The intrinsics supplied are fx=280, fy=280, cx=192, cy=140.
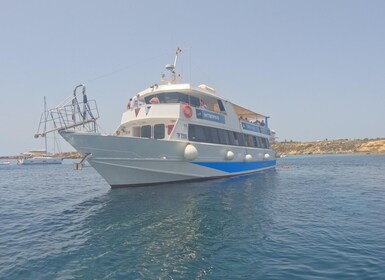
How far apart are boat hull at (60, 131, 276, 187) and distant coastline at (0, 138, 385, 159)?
3924 inches

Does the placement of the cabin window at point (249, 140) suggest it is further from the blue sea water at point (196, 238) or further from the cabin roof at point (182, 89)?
the blue sea water at point (196, 238)

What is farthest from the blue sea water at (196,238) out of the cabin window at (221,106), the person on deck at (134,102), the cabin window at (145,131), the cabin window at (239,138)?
the cabin window at (239,138)

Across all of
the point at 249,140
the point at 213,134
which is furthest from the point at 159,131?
the point at 249,140

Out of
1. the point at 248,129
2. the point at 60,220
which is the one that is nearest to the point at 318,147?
the point at 248,129

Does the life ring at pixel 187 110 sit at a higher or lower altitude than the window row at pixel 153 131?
higher

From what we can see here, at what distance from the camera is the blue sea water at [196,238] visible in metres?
5.84

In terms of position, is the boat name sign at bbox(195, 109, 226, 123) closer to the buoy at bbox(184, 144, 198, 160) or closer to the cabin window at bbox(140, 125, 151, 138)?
the buoy at bbox(184, 144, 198, 160)

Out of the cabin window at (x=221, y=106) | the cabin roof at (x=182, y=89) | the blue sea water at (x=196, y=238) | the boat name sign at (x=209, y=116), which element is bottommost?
the blue sea water at (x=196, y=238)

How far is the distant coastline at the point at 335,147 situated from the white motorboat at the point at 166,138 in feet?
319

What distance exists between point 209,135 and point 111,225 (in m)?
11.7

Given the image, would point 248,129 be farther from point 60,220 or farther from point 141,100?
point 60,220

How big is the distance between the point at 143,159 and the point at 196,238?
8946mm

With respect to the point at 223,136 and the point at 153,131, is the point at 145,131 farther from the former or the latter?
the point at 223,136

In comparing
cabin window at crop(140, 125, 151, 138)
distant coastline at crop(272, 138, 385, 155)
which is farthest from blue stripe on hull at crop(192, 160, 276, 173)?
distant coastline at crop(272, 138, 385, 155)
